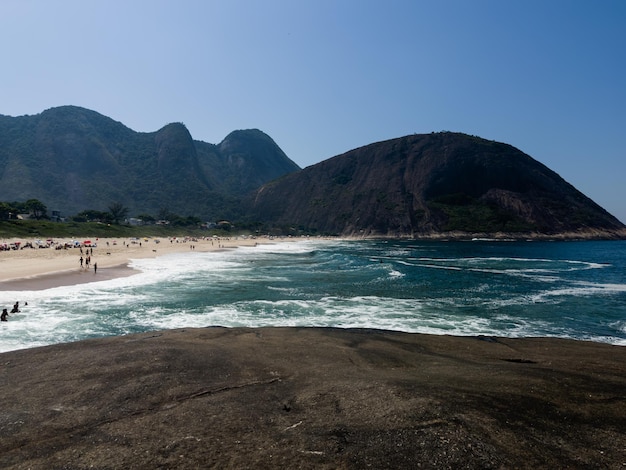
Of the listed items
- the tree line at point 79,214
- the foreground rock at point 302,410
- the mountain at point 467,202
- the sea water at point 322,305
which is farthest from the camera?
the mountain at point 467,202

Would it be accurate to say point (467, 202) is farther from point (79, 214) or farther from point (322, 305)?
point (322, 305)

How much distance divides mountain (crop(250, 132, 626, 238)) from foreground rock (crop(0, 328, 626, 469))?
15827 cm

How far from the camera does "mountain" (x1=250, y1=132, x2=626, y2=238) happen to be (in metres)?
159

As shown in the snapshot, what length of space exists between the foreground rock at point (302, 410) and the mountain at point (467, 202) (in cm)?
15827

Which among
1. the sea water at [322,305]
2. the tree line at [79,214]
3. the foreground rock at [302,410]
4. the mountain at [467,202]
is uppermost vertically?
the mountain at [467,202]

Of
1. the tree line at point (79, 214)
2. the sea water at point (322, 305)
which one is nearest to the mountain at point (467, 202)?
the tree line at point (79, 214)

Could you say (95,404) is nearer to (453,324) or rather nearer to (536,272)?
(453,324)

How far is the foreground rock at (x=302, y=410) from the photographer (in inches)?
205

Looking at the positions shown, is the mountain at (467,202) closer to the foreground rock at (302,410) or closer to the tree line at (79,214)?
the tree line at (79,214)

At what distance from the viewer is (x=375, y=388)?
7.62 metres

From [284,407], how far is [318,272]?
37300mm

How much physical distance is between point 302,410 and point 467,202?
617ft

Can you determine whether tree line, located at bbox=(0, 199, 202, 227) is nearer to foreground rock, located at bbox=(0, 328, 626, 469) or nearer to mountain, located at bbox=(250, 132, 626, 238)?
mountain, located at bbox=(250, 132, 626, 238)

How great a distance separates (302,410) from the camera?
687cm
